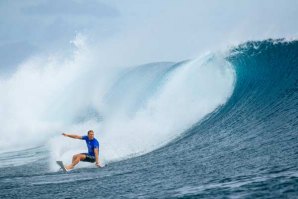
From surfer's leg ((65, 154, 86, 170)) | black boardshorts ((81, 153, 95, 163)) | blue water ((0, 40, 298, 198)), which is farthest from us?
black boardshorts ((81, 153, 95, 163))

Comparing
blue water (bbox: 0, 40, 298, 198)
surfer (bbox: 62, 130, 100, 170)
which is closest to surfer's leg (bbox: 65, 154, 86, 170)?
surfer (bbox: 62, 130, 100, 170)

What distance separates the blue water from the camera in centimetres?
516

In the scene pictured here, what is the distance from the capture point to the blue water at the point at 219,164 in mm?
5156

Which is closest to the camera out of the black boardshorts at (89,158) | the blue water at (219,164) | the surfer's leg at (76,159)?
the blue water at (219,164)

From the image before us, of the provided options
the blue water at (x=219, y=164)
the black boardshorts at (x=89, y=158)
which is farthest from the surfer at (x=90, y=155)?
the blue water at (x=219, y=164)

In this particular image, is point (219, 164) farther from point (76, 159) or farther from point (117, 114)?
point (117, 114)

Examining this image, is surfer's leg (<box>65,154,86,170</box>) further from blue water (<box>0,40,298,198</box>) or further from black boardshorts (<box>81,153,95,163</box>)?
blue water (<box>0,40,298,198</box>)

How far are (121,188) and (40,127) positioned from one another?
20788 millimetres

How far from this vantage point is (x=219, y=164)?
6.84 m

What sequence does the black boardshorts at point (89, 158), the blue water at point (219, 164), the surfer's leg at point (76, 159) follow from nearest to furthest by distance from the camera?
the blue water at point (219, 164), the surfer's leg at point (76, 159), the black boardshorts at point (89, 158)

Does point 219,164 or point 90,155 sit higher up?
point 90,155

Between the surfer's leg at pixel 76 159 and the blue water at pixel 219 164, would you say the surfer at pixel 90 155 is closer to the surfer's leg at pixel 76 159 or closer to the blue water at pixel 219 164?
the surfer's leg at pixel 76 159

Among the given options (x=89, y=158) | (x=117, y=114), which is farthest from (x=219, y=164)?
(x=117, y=114)

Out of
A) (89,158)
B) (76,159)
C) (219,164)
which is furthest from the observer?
(89,158)
